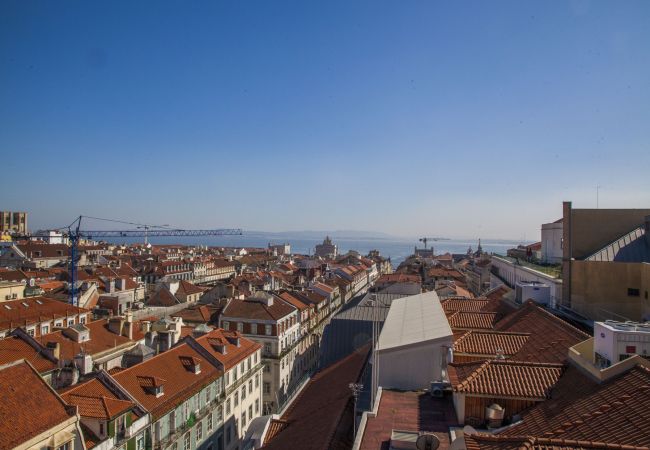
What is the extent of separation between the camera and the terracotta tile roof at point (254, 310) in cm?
3553

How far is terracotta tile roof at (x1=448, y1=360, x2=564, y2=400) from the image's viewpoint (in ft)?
36.0

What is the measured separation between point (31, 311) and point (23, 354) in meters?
13.5

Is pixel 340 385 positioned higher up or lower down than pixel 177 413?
higher up

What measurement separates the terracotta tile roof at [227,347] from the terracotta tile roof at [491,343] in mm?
14165

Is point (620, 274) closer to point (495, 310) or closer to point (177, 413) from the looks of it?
point (495, 310)

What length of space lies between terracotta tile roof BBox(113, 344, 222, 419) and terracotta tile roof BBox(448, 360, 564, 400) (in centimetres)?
1274

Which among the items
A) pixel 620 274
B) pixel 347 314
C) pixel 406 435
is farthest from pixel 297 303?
pixel 406 435

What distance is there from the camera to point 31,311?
33344mm

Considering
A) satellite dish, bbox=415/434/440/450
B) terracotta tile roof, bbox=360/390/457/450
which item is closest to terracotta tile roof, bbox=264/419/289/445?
terracotta tile roof, bbox=360/390/457/450

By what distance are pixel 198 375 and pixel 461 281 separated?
153 ft

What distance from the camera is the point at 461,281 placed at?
6253 centimetres

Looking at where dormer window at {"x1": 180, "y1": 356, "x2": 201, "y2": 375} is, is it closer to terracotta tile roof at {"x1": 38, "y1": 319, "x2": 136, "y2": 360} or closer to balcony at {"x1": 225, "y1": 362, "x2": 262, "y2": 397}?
balcony at {"x1": 225, "y1": 362, "x2": 262, "y2": 397}

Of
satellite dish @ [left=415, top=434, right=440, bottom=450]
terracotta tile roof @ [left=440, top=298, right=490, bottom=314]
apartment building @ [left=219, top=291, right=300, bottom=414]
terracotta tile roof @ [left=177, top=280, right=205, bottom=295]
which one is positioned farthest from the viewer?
terracotta tile roof @ [left=177, top=280, right=205, bottom=295]

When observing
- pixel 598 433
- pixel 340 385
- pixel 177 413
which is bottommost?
pixel 177 413
